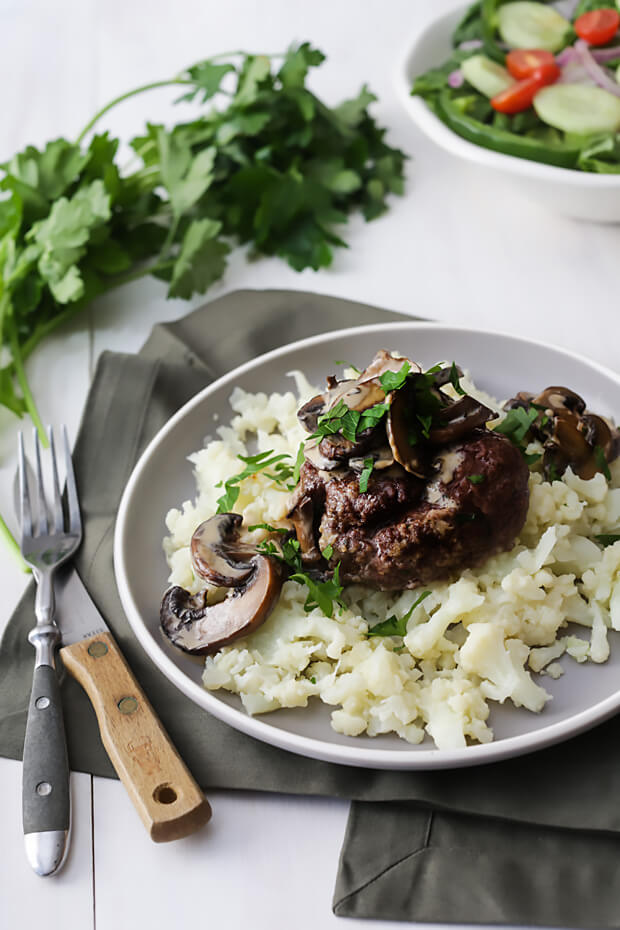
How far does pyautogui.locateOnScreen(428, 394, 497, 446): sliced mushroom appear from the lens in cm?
342

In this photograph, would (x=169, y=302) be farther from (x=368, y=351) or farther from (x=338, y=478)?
(x=338, y=478)

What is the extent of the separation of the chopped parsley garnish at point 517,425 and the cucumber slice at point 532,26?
328cm

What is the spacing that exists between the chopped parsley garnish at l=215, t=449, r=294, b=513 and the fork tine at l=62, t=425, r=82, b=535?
770mm

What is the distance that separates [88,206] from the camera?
5129mm

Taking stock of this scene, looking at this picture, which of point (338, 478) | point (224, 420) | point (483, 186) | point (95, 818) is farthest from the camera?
point (483, 186)

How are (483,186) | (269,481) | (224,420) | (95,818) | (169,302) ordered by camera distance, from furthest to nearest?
(483,186)
(169,302)
(224,420)
(269,481)
(95,818)

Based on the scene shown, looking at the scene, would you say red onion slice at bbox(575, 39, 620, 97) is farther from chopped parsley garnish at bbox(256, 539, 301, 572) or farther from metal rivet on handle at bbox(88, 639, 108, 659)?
metal rivet on handle at bbox(88, 639, 108, 659)

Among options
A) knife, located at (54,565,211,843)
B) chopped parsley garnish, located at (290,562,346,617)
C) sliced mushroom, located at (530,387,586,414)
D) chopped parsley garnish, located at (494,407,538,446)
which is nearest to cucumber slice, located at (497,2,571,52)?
sliced mushroom, located at (530,387,586,414)

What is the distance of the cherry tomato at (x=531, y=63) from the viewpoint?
18.4 ft

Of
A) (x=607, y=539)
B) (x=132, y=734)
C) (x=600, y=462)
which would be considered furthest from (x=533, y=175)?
(x=132, y=734)

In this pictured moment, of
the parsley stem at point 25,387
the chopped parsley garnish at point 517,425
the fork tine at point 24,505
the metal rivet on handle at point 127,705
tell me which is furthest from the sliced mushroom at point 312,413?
the parsley stem at point 25,387

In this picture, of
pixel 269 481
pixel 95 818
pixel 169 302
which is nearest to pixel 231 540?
pixel 269 481

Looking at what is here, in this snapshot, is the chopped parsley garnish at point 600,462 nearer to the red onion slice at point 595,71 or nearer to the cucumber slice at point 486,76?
the red onion slice at point 595,71

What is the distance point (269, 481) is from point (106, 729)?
1179mm
